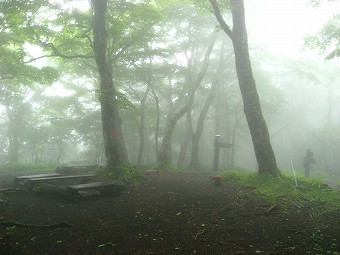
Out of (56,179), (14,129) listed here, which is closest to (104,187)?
(56,179)

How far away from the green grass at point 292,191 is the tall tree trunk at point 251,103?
501mm

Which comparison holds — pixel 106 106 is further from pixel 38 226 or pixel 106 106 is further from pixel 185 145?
pixel 185 145

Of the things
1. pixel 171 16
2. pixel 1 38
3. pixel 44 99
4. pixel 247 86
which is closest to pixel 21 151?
pixel 44 99

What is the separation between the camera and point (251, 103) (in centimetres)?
1021

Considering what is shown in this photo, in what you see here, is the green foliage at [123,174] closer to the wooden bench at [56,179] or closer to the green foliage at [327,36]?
the wooden bench at [56,179]

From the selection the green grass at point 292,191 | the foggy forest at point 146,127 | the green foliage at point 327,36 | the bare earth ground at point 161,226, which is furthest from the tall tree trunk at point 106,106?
the green foliage at point 327,36

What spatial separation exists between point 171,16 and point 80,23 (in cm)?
888

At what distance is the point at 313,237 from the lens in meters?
4.82

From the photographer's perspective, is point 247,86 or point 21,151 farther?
point 21,151

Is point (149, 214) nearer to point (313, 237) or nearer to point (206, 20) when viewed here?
point (313, 237)

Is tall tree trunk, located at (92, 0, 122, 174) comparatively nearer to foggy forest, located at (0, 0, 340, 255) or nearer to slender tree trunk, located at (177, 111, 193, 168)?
foggy forest, located at (0, 0, 340, 255)

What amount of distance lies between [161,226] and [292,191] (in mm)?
4852

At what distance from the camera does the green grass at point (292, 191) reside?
24.0 feet

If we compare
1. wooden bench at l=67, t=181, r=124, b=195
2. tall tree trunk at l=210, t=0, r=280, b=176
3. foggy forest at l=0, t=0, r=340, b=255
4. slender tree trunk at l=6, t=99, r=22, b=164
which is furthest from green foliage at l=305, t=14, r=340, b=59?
slender tree trunk at l=6, t=99, r=22, b=164
